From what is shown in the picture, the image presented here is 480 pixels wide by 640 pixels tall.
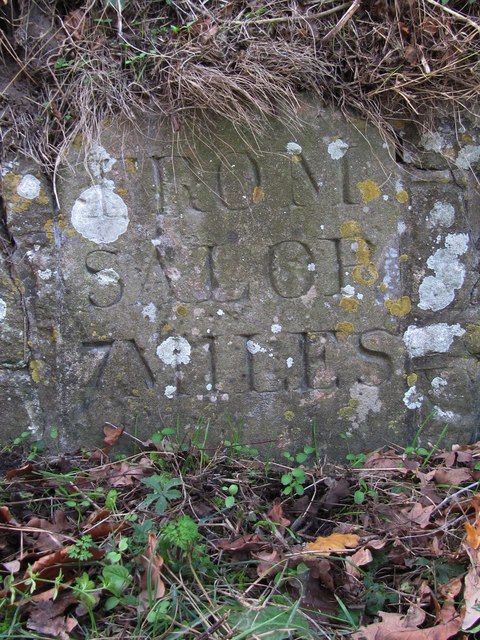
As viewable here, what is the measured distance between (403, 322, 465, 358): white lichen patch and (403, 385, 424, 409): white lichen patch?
157 mm

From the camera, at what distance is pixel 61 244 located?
2662 millimetres

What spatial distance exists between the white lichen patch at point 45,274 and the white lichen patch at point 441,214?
1.65 metres

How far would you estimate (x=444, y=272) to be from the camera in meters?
2.78

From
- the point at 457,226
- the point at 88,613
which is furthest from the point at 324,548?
the point at 457,226

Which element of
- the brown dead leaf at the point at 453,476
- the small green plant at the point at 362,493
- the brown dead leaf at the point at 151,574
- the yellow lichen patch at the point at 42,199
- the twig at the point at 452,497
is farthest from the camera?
the yellow lichen patch at the point at 42,199

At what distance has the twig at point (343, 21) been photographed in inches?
101

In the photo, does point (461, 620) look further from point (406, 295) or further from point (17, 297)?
point (17, 297)

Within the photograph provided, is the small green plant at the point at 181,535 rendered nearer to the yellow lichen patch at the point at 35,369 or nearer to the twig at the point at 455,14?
the yellow lichen patch at the point at 35,369

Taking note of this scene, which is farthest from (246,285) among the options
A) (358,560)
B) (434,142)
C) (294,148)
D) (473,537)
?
(473,537)

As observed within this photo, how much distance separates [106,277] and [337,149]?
1.13 metres

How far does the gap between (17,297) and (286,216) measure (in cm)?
120

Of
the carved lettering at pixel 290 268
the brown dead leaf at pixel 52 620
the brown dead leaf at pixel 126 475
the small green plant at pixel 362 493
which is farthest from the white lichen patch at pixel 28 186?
the small green plant at pixel 362 493

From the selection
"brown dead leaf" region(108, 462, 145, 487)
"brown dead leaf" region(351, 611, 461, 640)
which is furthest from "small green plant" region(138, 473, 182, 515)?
"brown dead leaf" region(351, 611, 461, 640)

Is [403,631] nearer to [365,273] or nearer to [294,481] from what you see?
[294,481]
